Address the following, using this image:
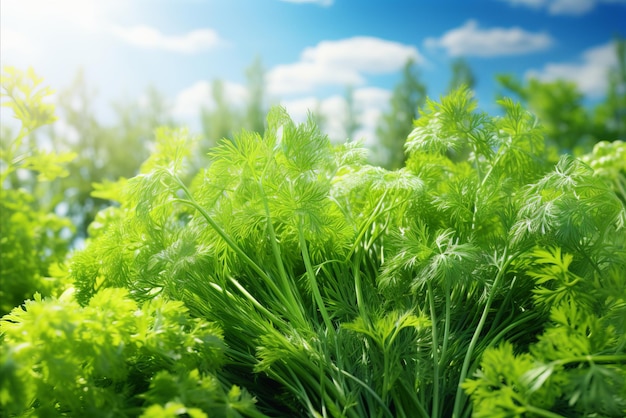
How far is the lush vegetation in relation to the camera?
0.71 meters

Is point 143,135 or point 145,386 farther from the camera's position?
point 143,135

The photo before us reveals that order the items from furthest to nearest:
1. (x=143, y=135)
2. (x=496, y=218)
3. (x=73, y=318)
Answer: (x=143, y=135), (x=496, y=218), (x=73, y=318)

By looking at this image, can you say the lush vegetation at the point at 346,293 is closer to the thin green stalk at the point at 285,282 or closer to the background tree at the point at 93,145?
the thin green stalk at the point at 285,282

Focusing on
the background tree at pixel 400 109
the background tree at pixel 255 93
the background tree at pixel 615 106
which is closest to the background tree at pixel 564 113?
the background tree at pixel 615 106

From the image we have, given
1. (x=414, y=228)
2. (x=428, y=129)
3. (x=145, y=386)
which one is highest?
(x=428, y=129)

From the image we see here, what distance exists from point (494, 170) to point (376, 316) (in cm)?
42

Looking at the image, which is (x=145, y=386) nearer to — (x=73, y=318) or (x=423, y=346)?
(x=73, y=318)

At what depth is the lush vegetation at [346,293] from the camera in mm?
713

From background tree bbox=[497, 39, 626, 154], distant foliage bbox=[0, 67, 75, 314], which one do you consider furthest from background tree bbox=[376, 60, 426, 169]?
distant foliage bbox=[0, 67, 75, 314]

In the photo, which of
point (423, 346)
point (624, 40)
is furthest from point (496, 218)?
point (624, 40)

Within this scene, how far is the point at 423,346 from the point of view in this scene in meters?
0.92

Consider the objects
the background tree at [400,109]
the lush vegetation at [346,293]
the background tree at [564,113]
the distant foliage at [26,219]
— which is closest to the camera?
the lush vegetation at [346,293]

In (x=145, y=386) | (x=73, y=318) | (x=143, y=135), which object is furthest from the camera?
(x=143, y=135)

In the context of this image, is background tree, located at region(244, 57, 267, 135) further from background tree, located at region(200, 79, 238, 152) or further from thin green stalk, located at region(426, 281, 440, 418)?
thin green stalk, located at region(426, 281, 440, 418)
